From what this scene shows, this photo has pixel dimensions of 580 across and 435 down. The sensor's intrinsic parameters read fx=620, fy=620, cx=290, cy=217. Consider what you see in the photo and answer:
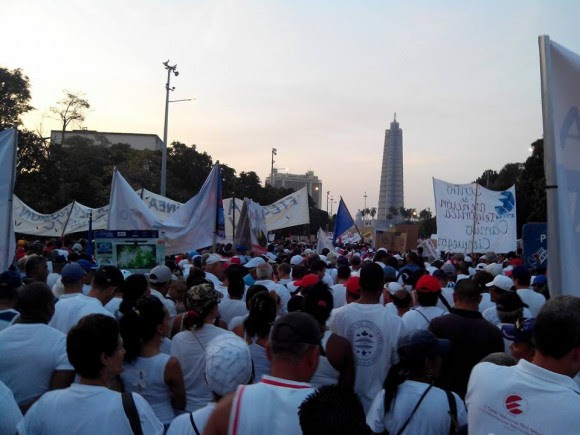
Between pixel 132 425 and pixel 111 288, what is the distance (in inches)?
113

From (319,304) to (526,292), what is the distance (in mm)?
3173

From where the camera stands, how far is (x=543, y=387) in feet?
7.63

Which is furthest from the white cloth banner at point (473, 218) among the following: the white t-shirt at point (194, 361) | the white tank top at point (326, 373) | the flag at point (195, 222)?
the white t-shirt at point (194, 361)

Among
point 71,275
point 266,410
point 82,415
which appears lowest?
point 82,415

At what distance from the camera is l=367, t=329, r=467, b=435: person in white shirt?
3.27 meters

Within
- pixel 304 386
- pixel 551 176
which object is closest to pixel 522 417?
pixel 304 386

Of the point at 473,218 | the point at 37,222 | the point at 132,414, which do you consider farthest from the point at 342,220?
the point at 132,414

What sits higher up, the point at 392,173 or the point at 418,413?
the point at 392,173

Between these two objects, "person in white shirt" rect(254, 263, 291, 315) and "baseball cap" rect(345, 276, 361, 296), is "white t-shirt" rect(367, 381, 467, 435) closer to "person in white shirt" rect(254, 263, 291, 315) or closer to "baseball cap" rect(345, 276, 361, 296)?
"baseball cap" rect(345, 276, 361, 296)

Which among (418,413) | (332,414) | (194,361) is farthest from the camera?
(194,361)

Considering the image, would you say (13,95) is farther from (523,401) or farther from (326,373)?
(523,401)

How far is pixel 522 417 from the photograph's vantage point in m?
2.34

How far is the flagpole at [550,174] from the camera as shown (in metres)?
3.32

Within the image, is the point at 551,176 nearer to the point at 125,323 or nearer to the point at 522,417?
the point at 522,417
